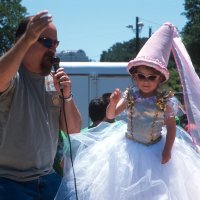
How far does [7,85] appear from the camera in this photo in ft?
8.35

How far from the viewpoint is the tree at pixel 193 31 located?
4238 cm

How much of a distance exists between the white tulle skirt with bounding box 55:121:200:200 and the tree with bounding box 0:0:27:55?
36904 millimetres

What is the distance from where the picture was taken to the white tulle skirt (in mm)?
3375

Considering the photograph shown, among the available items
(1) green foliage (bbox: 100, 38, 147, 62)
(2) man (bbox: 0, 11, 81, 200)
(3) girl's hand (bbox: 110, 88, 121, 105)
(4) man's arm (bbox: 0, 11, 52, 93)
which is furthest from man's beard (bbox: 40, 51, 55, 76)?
(1) green foliage (bbox: 100, 38, 147, 62)

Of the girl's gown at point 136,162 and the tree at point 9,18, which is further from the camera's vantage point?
the tree at point 9,18

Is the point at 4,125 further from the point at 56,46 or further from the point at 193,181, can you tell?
the point at 193,181

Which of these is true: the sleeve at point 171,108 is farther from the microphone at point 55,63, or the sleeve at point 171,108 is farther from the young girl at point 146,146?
the microphone at point 55,63

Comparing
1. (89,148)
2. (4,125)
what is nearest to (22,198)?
(4,125)

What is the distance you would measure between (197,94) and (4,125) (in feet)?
6.11

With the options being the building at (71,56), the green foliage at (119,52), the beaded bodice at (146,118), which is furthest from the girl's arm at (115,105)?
the green foliage at (119,52)

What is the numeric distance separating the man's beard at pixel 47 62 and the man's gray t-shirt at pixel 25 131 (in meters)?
0.08

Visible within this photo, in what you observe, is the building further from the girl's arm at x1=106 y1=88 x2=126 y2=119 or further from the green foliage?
the green foliage

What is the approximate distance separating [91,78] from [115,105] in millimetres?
6088

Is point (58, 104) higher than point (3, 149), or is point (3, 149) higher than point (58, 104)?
point (58, 104)
